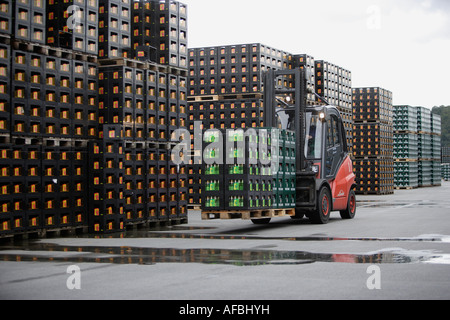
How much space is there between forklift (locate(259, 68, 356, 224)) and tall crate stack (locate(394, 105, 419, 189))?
958 inches

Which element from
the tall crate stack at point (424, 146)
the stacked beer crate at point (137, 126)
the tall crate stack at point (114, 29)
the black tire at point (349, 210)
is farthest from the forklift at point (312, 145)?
the tall crate stack at point (424, 146)

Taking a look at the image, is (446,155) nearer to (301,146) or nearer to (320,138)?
(320,138)

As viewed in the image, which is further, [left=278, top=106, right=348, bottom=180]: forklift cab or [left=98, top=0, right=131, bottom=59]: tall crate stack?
[left=278, top=106, right=348, bottom=180]: forklift cab

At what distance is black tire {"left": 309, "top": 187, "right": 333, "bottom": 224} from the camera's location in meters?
13.9

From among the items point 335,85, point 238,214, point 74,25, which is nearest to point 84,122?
point 74,25

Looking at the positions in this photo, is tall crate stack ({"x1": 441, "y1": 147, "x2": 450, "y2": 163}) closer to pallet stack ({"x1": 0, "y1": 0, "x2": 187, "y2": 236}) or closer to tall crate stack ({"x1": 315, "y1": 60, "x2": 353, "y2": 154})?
tall crate stack ({"x1": 315, "y1": 60, "x2": 353, "y2": 154})

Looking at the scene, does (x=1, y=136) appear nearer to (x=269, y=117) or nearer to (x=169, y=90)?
(x=169, y=90)

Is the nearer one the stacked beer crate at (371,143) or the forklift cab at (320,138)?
the forklift cab at (320,138)

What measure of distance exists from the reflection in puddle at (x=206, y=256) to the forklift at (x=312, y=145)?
16.3ft

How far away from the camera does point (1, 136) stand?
35.0 feet

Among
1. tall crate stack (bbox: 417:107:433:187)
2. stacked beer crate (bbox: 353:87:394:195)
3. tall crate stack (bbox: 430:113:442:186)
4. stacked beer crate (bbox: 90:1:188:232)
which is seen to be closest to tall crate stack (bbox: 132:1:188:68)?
stacked beer crate (bbox: 90:1:188:232)

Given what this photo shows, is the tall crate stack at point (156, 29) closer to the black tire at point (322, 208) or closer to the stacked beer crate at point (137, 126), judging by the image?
the stacked beer crate at point (137, 126)

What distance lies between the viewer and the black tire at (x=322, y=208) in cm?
1387

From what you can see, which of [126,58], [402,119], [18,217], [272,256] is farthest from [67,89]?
[402,119]
